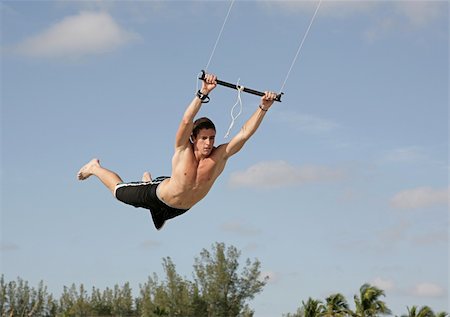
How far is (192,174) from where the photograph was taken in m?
12.3

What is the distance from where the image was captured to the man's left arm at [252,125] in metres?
12.0

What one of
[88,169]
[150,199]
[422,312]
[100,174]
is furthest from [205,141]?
[422,312]

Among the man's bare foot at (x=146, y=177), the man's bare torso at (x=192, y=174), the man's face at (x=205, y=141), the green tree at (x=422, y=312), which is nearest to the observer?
the man's face at (x=205, y=141)

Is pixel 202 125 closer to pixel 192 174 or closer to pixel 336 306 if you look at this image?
pixel 192 174

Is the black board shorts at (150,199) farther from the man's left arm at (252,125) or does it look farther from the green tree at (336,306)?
the green tree at (336,306)

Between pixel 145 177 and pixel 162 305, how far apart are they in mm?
54124

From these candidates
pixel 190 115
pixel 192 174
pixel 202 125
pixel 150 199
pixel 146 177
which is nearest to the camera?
pixel 190 115

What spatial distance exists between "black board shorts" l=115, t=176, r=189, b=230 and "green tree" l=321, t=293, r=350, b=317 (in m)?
43.8

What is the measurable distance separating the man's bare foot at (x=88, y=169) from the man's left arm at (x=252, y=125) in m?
3.04

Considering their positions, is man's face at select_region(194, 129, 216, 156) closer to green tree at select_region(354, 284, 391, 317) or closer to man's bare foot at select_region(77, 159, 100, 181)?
man's bare foot at select_region(77, 159, 100, 181)

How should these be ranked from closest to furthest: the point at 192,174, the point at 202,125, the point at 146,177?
the point at 202,125 < the point at 192,174 < the point at 146,177

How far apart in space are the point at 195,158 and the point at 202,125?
0.49 m

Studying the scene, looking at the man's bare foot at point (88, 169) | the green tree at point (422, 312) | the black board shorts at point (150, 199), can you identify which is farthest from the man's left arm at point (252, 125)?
the green tree at point (422, 312)

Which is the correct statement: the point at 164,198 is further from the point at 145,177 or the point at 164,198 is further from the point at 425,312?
the point at 425,312
